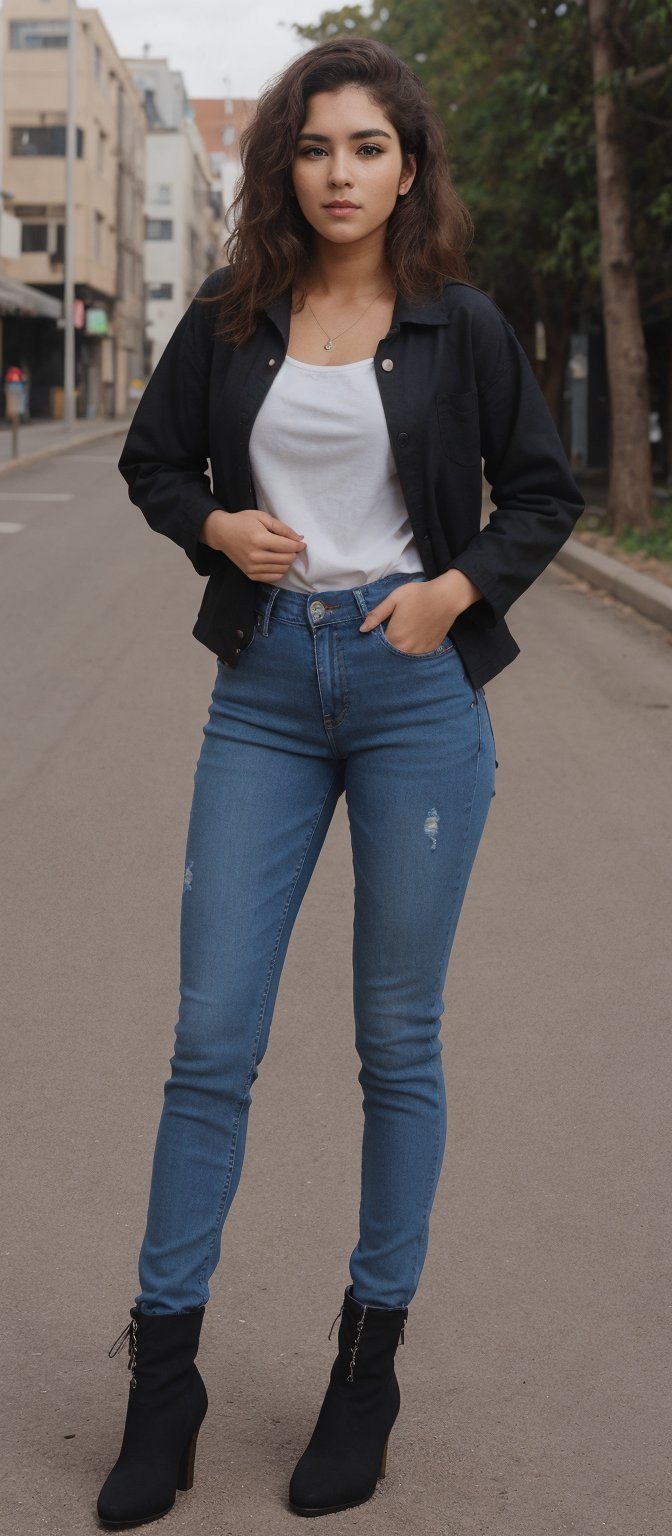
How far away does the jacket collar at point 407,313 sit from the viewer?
102 inches

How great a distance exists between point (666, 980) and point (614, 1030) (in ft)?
1.51

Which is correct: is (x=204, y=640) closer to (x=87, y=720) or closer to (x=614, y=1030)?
(x=614, y=1030)

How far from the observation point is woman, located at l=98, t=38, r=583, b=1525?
2582mm

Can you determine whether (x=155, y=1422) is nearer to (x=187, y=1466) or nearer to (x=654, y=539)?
(x=187, y=1466)

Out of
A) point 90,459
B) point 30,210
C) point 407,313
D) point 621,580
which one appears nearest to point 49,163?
point 30,210

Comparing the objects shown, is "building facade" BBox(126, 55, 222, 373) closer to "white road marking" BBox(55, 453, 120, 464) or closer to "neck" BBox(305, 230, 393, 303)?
"white road marking" BBox(55, 453, 120, 464)

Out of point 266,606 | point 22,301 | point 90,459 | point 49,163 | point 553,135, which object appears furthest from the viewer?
point 49,163

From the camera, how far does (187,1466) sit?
2.64 meters

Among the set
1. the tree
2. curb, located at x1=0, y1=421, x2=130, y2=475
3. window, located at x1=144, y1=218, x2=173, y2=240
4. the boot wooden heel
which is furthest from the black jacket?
window, located at x1=144, y1=218, x2=173, y2=240

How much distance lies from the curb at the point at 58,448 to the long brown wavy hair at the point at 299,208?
21.4 m

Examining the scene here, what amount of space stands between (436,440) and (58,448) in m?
34.0

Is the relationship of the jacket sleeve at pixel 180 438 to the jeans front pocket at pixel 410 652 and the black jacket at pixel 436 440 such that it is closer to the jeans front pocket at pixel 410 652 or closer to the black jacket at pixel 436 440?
the black jacket at pixel 436 440

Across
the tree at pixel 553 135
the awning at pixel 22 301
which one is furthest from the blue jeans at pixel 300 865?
the awning at pixel 22 301

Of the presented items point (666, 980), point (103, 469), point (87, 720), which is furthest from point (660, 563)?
point (103, 469)
